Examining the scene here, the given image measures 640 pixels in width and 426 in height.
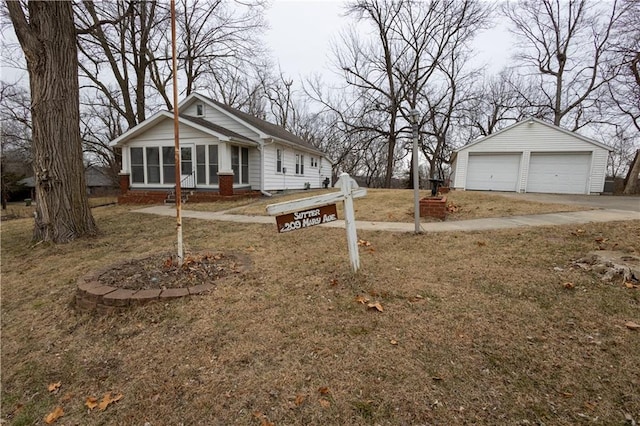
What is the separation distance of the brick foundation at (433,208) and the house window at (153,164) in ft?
37.5

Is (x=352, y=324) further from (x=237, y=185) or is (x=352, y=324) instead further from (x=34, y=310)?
(x=237, y=185)

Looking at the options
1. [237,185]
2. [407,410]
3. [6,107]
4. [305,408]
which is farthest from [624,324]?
[6,107]

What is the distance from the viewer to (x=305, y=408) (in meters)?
1.85

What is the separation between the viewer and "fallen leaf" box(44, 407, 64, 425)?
6.20ft

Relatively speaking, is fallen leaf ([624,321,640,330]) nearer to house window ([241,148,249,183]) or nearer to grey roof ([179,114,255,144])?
grey roof ([179,114,255,144])

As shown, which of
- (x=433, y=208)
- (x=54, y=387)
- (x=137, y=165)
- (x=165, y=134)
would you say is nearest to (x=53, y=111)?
(x=54, y=387)

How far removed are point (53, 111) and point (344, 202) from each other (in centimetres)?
627

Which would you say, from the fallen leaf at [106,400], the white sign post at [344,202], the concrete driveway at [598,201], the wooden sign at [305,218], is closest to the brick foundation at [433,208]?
the white sign post at [344,202]

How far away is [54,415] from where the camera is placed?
192 cm

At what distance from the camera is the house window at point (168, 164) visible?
42.8 feet

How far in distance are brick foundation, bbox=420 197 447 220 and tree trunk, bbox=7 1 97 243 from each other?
765 cm

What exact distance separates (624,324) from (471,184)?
1520 cm

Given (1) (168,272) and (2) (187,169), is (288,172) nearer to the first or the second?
(2) (187,169)

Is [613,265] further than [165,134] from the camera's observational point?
No
